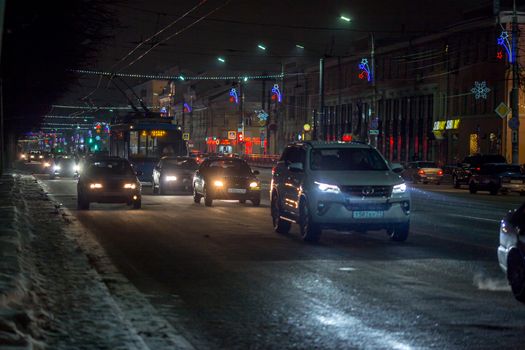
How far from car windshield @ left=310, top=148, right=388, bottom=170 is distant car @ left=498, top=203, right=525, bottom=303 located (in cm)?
693

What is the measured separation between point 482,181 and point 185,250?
100 feet

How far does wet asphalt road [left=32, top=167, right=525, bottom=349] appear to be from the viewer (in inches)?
325

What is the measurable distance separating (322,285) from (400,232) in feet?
19.5

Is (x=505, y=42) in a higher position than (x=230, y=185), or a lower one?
higher

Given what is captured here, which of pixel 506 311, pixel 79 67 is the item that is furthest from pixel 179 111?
pixel 506 311

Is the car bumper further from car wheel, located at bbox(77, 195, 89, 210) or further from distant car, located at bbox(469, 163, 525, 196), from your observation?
distant car, located at bbox(469, 163, 525, 196)

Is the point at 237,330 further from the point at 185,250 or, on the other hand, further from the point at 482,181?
the point at 482,181

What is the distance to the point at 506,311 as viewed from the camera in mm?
9430

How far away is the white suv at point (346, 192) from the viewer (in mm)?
16391

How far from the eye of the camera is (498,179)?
142ft

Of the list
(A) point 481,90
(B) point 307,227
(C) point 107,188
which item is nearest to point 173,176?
(C) point 107,188

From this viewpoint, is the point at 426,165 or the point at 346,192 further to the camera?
the point at 426,165

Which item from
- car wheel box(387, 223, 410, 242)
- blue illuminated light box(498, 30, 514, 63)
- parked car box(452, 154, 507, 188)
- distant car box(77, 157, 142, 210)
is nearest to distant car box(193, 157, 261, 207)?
distant car box(77, 157, 142, 210)

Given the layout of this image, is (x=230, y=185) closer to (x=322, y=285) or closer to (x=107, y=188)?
(x=107, y=188)
